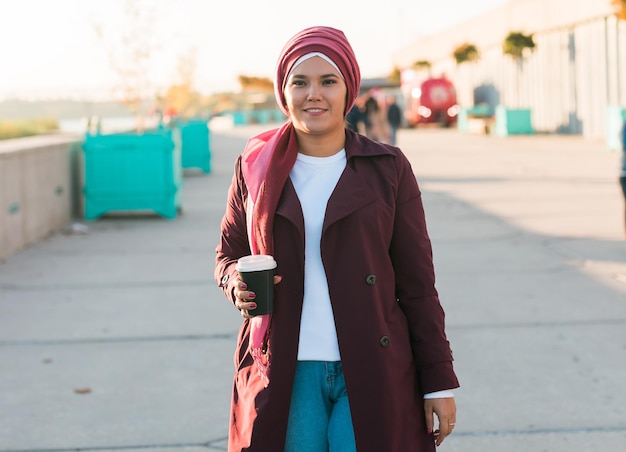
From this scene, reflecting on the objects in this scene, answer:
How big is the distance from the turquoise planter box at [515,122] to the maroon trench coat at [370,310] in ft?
110

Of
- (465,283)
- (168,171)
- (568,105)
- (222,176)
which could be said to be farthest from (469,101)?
(465,283)

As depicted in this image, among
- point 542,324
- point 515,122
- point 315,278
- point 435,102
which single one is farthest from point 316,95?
point 435,102

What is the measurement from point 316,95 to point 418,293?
1.98 ft

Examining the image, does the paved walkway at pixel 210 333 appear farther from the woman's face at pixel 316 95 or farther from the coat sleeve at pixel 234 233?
the woman's face at pixel 316 95

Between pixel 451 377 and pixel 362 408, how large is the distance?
0.27m

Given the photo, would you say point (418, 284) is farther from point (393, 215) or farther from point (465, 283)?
point (465, 283)

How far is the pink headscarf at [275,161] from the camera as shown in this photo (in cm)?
262

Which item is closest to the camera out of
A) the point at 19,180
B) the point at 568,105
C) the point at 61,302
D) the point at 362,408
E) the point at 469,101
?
the point at 362,408

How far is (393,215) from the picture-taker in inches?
105

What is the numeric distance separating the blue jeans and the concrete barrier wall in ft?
25.2

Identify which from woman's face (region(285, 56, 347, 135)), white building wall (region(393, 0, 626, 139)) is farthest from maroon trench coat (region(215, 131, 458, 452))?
white building wall (region(393, 0, 626, 139))

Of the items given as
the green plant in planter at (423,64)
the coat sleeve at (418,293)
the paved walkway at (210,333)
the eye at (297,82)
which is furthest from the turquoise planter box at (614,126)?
the green plant in planter at (423,64)

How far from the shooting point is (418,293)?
8.85 ft

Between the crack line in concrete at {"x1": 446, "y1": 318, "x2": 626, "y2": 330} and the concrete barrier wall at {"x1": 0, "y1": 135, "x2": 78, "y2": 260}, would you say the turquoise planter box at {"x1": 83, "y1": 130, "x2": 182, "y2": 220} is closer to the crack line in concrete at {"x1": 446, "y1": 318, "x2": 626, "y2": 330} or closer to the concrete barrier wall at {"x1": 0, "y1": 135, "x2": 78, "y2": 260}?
the concrete barrier wall at {"x1": 0, "y1": 135, "x2": 78, "y2": 260}
